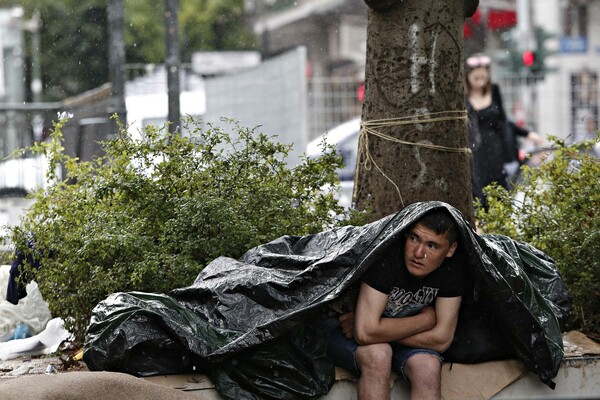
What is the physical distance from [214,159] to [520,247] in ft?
5.42

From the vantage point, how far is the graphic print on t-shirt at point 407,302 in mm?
5023

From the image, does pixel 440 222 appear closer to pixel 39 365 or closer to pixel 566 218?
pixel 566 218

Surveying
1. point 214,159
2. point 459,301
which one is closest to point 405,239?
point 459,301

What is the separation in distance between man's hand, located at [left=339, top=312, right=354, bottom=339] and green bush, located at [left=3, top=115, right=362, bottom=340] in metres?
0.87

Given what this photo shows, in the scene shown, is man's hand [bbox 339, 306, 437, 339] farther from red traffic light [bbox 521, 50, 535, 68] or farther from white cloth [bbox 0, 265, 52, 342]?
red traffic light [bbox 521, 50, 535, 68]

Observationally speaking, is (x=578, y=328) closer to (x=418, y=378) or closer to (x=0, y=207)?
(x=418, y=378)

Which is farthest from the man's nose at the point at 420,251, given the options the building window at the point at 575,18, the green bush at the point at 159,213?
the building window at the point at 575,18

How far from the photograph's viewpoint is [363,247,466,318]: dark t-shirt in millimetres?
4957

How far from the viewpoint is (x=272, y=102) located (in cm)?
1495

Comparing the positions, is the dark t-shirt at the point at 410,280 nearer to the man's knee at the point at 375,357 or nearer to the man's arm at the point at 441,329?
the man's arm at the point at 441,329

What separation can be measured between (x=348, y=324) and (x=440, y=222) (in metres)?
0.66

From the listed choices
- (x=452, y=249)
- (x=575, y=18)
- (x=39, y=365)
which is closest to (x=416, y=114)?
(x=452, y=249)

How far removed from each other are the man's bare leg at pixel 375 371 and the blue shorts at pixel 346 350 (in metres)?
0.06

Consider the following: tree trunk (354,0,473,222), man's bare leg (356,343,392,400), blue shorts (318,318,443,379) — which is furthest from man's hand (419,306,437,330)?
tree trunk (354,0,473,222)
